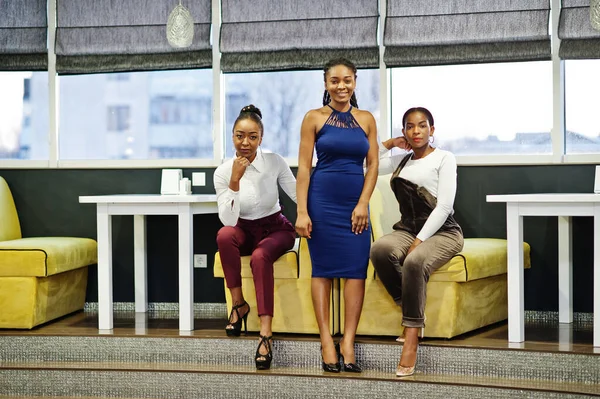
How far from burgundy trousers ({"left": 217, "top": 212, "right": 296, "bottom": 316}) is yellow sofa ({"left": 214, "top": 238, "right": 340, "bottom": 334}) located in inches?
3.4

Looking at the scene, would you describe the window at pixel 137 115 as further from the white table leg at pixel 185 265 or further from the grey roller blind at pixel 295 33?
the white table leg at pixel 185 265

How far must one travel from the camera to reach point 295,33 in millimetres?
5504

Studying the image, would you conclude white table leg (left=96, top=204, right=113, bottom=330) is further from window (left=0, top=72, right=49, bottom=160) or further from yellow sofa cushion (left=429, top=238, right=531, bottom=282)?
yellow sofa cushion (left=429, top=238, right=531, bottom=282)

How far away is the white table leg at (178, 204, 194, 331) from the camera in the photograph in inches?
183

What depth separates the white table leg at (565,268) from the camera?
15.9ft

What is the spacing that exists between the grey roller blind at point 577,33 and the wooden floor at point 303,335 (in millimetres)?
1667

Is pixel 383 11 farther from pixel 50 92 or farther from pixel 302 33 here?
pixel 50 92

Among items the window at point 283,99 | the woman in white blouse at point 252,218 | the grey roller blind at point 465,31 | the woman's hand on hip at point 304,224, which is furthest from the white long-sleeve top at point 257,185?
the grey roller blind at point 465,31

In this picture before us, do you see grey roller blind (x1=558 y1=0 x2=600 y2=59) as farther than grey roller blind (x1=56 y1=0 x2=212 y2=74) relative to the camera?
No

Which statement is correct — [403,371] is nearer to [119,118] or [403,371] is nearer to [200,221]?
[200,221]

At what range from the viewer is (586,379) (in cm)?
385

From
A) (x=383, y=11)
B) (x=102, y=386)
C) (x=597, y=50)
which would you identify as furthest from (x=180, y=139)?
(x=597, y=50)

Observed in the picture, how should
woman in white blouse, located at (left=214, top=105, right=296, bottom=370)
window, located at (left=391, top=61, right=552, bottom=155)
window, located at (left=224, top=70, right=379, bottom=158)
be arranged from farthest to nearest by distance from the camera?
1. window, located at (left=224, top=70, right=379, bottom=158)
2. window, located at (left=391, top=61, right=552, bottom=155)
3. woman in white blouse, located at (left=214, top=105, right=296, bottom=370)

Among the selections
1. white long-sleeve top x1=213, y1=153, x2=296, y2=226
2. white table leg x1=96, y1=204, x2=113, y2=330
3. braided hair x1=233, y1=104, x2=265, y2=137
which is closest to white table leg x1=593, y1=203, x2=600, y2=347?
white long-sleeve top x1=213, y1=153, x2=296, y2=226
